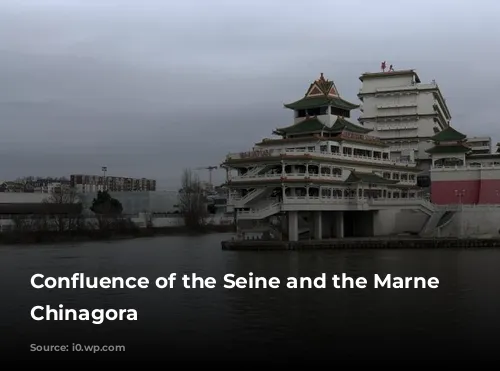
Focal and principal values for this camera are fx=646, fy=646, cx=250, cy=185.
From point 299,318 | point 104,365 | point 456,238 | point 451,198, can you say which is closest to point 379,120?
point 451,198

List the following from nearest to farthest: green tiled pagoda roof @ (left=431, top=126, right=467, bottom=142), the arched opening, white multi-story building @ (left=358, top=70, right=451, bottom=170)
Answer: the arched opening
green tiled pagoda roof @ (left=431, top=126, right=467, bottom=142)
white multi-story building @ (left=358, top=70, right=451, bottom=170)

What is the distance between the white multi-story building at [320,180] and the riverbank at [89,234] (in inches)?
1123

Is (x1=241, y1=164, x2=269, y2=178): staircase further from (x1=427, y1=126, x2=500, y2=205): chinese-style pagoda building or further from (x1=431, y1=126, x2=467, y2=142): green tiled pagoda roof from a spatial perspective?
(x1=431, y1=126, x2=467, y2=142): green tiled pagoda roof

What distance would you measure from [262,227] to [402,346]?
34123mm

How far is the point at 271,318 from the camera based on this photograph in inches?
811

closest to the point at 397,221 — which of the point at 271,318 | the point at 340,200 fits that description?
the point at 340,200

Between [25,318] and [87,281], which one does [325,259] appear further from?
[25,318]

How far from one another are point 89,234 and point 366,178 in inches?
1478

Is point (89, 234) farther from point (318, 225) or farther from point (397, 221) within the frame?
point (397, 221)

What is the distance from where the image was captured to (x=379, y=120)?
70938 millimetres

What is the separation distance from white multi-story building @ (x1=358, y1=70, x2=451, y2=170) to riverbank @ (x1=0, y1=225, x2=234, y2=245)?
97.7 ft

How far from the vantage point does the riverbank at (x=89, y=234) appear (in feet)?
230

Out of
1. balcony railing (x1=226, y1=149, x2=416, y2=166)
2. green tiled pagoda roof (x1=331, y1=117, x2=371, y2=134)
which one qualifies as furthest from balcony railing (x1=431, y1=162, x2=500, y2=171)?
green tiled pagoda roof (x1=331, y1=117, x2=371, y2=134)

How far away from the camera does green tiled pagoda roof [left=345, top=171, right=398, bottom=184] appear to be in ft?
172
